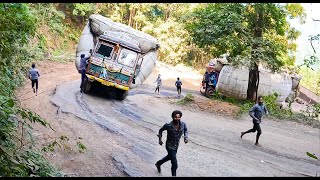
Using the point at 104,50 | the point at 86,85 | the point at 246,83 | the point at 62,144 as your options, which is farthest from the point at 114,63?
the point at 246,83

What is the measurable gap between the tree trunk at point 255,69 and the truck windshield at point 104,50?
6356 mm

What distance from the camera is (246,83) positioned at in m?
18.1

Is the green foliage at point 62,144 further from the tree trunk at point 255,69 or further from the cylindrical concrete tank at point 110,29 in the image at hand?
the tree trunk at point 255,69

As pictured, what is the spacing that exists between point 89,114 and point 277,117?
834cm

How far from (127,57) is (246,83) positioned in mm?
7210

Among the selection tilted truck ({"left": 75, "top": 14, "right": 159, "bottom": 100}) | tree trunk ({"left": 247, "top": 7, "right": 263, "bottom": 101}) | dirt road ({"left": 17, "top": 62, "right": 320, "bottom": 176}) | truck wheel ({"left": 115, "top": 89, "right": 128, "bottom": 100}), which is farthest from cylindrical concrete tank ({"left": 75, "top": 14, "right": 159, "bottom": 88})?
tree trunk ({"left": 247, "top": 7, "right": 263, "bottom": 101})

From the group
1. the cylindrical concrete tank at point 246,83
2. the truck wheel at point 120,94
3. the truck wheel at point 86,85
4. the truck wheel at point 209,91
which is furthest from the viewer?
the truck wheel at point 209,91

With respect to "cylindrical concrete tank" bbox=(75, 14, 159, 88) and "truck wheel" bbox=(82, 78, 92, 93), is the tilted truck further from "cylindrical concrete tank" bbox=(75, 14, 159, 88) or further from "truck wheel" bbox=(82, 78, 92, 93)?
"cylindrical concrete tank" bbox=(75, 14, 159, 88)

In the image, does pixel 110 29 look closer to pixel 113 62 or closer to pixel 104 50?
pixel 104 50

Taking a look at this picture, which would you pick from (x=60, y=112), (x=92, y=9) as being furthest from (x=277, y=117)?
(x=92, y=9)

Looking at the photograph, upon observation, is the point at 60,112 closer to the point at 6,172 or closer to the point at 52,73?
the point at 6,172

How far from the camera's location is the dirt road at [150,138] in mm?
7980

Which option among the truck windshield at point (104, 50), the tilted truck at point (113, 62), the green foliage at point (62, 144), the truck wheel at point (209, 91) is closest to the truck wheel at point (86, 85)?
the tilted truck at point (113, 62)

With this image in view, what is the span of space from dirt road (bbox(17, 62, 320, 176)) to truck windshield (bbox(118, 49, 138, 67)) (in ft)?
5.93
